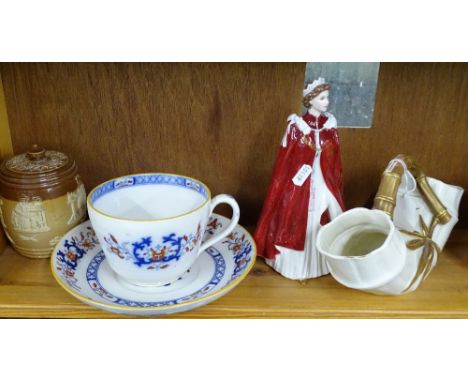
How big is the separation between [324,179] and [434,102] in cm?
18

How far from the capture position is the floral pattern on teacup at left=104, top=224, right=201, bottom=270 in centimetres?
46

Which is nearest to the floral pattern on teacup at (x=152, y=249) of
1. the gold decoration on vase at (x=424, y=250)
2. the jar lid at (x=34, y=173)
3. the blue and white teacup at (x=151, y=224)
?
the blue and white teacup at (x=151, y=224)

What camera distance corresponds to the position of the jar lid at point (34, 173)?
521 mm

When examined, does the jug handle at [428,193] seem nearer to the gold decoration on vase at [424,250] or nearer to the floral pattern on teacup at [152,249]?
the gold decoration on vase at [424,250]

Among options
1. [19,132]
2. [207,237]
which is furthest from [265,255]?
[19,132]

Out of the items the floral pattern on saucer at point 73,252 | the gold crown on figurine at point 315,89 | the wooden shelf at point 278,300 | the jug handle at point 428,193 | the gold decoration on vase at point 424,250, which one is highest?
the gold crown on figurine at point 315,89

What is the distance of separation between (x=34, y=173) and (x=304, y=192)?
11.1 inches

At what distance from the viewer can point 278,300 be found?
0.50 metres

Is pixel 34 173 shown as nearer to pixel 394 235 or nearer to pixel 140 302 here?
pixel 140 302

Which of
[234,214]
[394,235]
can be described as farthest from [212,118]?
[394,235]

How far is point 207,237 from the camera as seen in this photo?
0.58m

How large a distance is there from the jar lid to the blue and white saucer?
0.06 metres

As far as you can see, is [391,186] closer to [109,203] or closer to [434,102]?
[434,102]

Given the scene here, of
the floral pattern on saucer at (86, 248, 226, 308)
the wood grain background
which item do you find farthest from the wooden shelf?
the wood grain background
